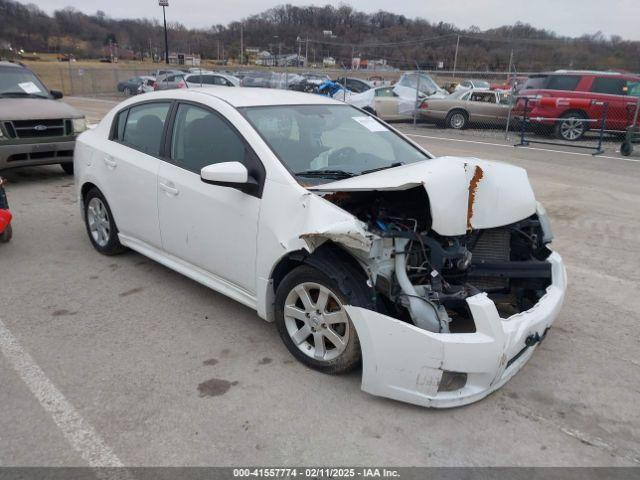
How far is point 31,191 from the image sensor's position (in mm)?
7887

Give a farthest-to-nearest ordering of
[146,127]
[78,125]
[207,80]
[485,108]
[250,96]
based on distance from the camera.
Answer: [207,80], [485,108], [78,125], [146,127], [250,96]

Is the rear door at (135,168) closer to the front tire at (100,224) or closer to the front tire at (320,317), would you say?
the front tire at (100,224)

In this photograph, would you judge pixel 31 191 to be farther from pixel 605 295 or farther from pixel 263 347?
pixel 605 295

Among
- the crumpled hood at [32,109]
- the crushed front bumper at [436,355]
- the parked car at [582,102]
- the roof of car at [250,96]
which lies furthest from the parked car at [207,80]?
the crushed front bumper at [436,355]

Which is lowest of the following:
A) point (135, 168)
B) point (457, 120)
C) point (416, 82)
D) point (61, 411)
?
point (61, 411)

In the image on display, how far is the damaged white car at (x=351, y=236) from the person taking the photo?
109 inches

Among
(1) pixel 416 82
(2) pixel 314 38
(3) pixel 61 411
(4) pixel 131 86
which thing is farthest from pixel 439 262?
(2) pixel 314 38

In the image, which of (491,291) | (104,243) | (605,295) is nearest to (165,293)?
(104,243)

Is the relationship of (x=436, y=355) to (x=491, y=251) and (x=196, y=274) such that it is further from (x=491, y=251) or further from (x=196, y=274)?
(x=196, y=274)

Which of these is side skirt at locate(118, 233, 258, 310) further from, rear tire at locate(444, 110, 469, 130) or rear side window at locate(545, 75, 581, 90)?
rear tire at locate(444, 110, 469, 130)

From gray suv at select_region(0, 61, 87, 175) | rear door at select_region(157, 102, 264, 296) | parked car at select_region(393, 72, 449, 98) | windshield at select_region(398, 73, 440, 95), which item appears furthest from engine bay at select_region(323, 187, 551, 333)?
windshield at select_region(398, 73, 440, 95)

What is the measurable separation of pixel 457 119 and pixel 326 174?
14367mm

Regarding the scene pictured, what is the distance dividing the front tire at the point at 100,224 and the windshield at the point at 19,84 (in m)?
4.67

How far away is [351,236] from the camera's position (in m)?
2.78
